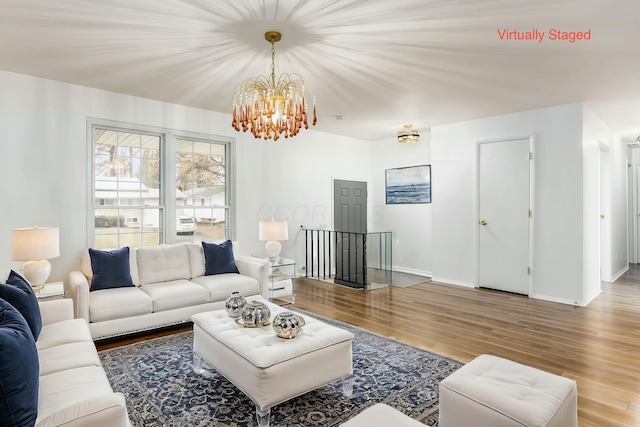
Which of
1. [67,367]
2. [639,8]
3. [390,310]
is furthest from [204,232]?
[639,8]

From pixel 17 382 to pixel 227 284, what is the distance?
2.82m

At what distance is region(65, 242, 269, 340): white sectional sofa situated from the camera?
339cm

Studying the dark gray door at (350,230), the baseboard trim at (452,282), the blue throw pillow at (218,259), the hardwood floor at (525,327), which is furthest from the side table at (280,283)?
the baseboard trim at (452,282)

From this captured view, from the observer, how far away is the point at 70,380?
72.0 inches

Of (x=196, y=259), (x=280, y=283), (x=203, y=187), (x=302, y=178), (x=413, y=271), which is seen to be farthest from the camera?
(x=413, y=271)

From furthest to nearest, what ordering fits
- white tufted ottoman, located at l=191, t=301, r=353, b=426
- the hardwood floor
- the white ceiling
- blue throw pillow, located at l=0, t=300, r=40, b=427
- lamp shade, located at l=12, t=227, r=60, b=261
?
1. lamp shade, located at l=12, t=227, r=60, b=261
2. the hardwood floor
3. the white ceiling
4. white tufted ottoman, located at l=191, t=301, r=353, b=426
5. blue throw pillow, located at l=0, t=300, r=40, b=427

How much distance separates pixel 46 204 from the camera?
394 centimetres

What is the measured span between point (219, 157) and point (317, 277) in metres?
2.72

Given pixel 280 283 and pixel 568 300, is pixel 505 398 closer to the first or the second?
pixel 280 283

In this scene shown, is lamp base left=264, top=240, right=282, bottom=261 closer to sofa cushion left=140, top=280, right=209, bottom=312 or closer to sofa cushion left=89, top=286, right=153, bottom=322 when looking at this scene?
sofa cushion left=140, top=280, right=209, bottom=312

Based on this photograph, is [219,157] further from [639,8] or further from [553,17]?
[639,8]

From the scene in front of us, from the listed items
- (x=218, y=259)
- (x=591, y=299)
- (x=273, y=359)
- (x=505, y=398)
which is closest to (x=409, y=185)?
(x=591, y=299)

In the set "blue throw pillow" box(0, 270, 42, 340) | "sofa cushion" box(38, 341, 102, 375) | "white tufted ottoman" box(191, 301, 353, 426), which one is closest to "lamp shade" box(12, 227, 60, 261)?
"blue throw pillow" box(0, 270, 42, 340)

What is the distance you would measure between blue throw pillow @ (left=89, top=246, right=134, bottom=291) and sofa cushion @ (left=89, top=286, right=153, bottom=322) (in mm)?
97
